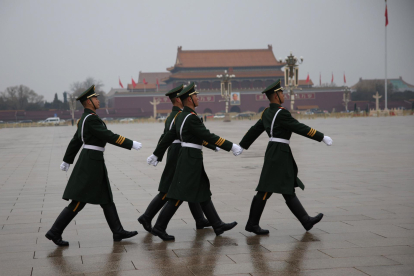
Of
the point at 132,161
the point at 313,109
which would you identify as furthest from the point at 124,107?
the point at 132,161

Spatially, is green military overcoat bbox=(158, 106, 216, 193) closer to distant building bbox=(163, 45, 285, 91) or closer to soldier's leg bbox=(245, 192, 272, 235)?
soldier's leg bbox=(245, 192, 272, 235)

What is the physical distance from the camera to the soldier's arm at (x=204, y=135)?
413cm

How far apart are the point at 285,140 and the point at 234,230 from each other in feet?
2.93

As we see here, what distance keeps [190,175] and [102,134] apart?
78cm

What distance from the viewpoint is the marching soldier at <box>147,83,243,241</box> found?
13.4ft

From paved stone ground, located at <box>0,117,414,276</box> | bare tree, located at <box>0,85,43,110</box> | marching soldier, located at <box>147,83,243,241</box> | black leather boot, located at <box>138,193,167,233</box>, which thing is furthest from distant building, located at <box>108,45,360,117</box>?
marching soldier, located at <box>147,83,243,241</box>

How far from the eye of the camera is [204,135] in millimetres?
4133

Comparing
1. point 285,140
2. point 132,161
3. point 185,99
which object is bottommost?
point 132,161

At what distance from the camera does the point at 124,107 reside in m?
59.8

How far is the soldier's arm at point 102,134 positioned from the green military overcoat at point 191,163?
0.46 m

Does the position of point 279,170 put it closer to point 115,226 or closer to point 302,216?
point 302,216

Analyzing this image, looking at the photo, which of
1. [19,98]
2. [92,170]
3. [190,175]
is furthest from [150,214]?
[19,98]

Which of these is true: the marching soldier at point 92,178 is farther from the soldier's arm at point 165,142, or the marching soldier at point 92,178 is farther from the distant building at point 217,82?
the distant building at point 217,82

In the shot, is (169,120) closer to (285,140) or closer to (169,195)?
(169,195)
